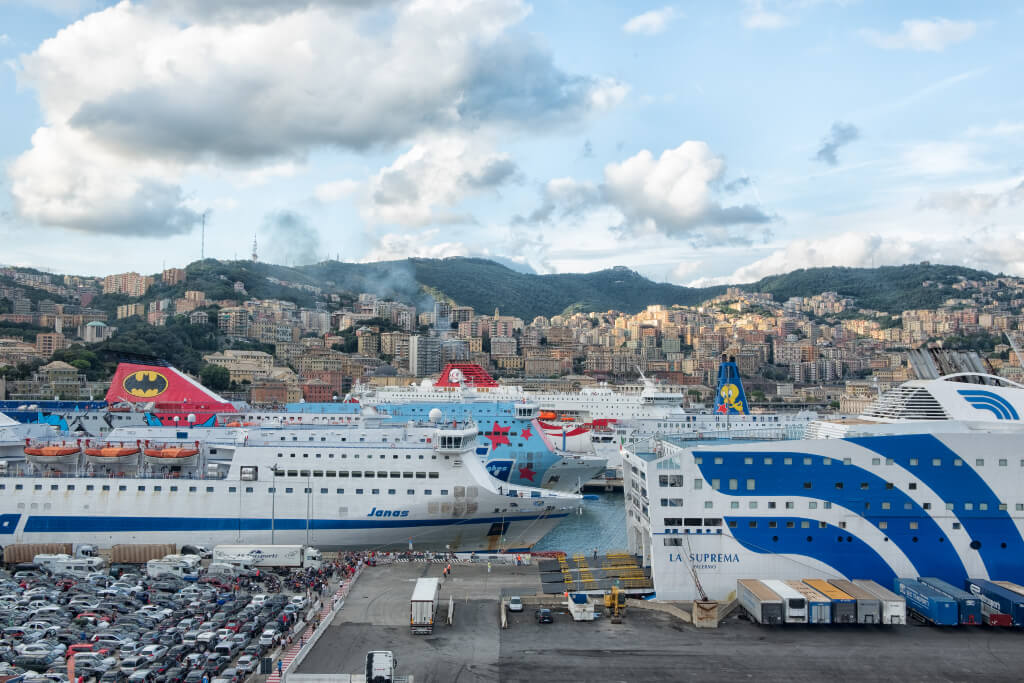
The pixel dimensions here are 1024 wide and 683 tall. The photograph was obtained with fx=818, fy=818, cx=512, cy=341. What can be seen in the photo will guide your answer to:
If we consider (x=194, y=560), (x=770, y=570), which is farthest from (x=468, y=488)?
(x=770, y=570)

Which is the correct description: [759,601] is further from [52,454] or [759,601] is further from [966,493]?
[52,454]

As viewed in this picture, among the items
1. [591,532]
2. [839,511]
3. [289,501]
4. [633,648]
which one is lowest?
[591,532]

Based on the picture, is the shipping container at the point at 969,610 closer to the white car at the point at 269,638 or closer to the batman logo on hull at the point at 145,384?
the white car at the point at 269,638

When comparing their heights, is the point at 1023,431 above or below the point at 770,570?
above

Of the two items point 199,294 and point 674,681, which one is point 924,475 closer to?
point 674,681

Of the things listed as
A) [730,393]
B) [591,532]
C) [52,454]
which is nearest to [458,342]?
[730,393]

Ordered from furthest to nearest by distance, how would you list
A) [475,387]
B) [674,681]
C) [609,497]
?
[475,387], [609,497], [674,681]
